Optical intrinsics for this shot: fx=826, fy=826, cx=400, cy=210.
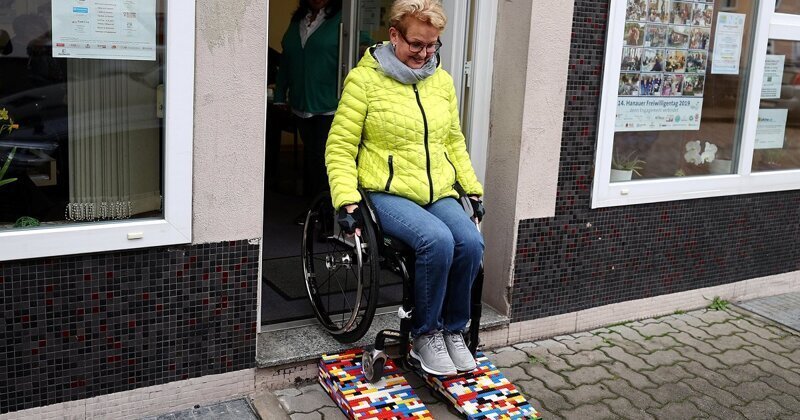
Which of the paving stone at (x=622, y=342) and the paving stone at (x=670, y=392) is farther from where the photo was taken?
the paving stone at (x=622, y=342)

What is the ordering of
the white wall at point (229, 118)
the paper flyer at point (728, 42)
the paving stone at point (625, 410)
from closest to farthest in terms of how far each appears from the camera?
the white wall at point (229, 118) < the paving stone at point (625, 410) < the paper flyer at point (728, 42)

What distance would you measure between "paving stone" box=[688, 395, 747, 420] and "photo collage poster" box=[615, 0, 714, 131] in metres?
1.63

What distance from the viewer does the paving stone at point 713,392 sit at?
13.9 ft

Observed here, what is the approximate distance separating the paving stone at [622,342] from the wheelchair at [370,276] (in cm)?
126

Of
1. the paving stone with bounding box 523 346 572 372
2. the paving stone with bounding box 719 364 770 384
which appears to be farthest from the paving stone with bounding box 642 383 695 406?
the paving stone with bounding box 523 346 572 372

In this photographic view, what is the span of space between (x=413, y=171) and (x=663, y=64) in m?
2.12

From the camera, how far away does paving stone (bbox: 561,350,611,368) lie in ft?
14.9

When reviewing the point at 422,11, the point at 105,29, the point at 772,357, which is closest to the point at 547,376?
the point at 772,357

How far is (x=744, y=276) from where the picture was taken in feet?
18.9

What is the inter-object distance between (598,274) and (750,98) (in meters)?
1.74

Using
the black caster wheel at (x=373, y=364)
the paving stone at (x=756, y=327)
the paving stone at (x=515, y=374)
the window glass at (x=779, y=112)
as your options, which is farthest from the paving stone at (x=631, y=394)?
the window glass at (x=779, y=112)

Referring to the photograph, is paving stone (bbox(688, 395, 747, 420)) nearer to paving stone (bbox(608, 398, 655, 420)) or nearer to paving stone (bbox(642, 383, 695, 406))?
paving stone (bbox(642, 383, 695, 406))

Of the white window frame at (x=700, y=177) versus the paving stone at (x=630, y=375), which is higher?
the white window frame at (x=700, y=177)

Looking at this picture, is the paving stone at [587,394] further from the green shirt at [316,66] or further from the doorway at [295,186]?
the green shirt at [316,66]
